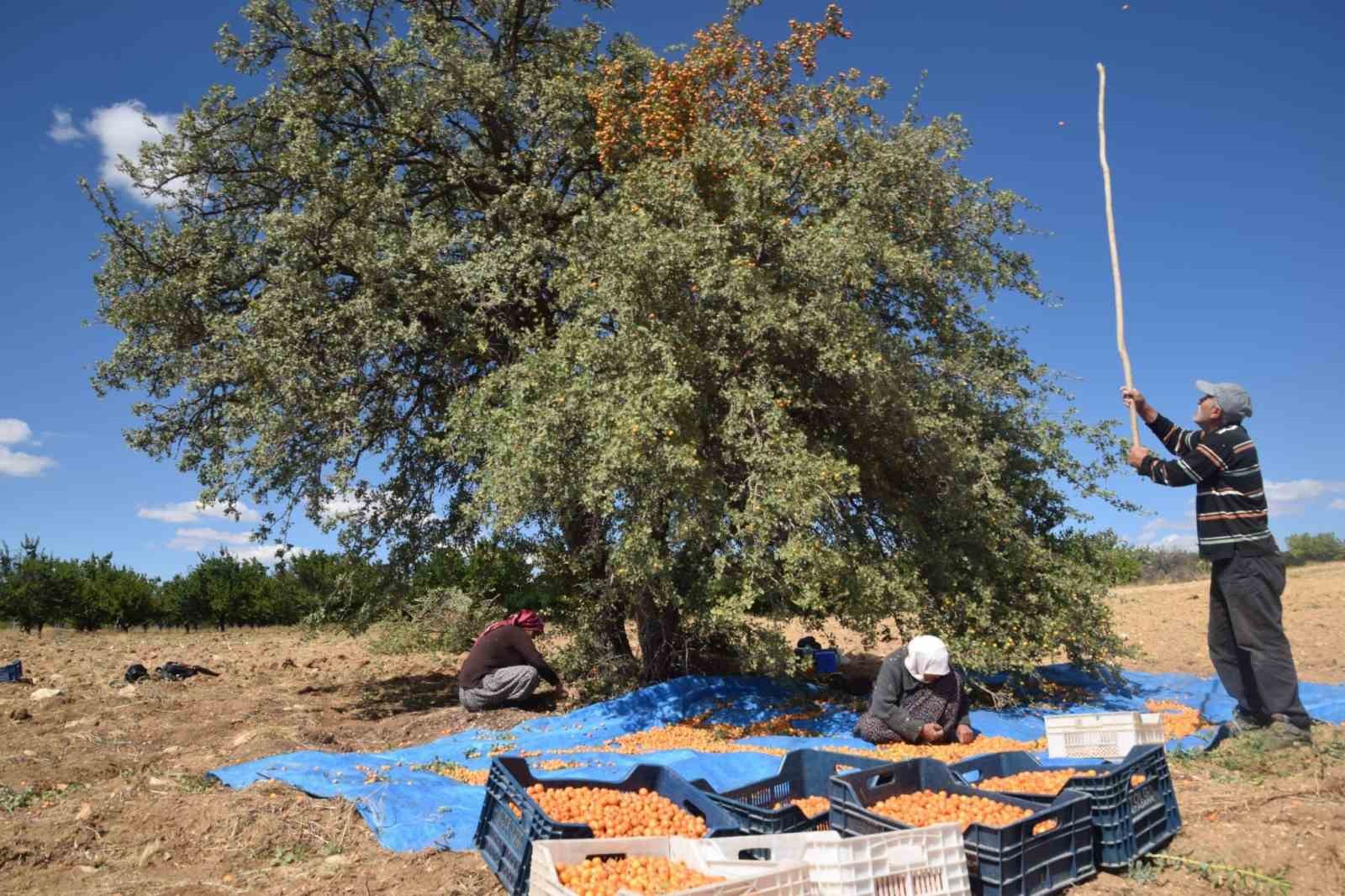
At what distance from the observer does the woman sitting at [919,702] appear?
7000 mm

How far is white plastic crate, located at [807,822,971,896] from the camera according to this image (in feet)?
10.7

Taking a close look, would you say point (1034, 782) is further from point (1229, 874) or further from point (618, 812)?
point (618, 812)

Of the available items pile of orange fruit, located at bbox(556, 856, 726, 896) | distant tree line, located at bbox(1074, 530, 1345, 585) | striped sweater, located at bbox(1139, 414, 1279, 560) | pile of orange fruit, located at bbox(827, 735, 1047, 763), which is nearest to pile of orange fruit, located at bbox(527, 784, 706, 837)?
pile of orange fruit, located at bbox(556, 856, 726, 896)

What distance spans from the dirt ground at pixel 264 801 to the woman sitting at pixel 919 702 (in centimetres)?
179

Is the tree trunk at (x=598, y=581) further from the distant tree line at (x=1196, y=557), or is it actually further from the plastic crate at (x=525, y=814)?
the distant tree line at (x=1196, y=557)

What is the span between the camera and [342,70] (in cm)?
1094

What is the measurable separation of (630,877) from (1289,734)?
4.46 meters

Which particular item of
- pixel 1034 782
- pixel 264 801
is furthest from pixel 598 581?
pixel 1034 782

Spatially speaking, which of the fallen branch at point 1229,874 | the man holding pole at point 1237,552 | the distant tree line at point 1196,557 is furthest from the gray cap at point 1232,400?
the distant tree line at point 1196,557

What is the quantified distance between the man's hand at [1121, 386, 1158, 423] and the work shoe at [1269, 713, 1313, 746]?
2152 millimetres

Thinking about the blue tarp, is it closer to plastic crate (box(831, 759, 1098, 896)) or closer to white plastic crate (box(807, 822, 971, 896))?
plastic crate (box(831, 759, 1098, 896))

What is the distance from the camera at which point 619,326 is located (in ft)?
26.8

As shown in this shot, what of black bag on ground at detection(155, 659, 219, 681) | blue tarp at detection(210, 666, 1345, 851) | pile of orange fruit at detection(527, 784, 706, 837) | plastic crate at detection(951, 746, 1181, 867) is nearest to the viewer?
plastic crate at detection(951, 746, 1181, 867)

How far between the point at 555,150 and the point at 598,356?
3.78 meters
